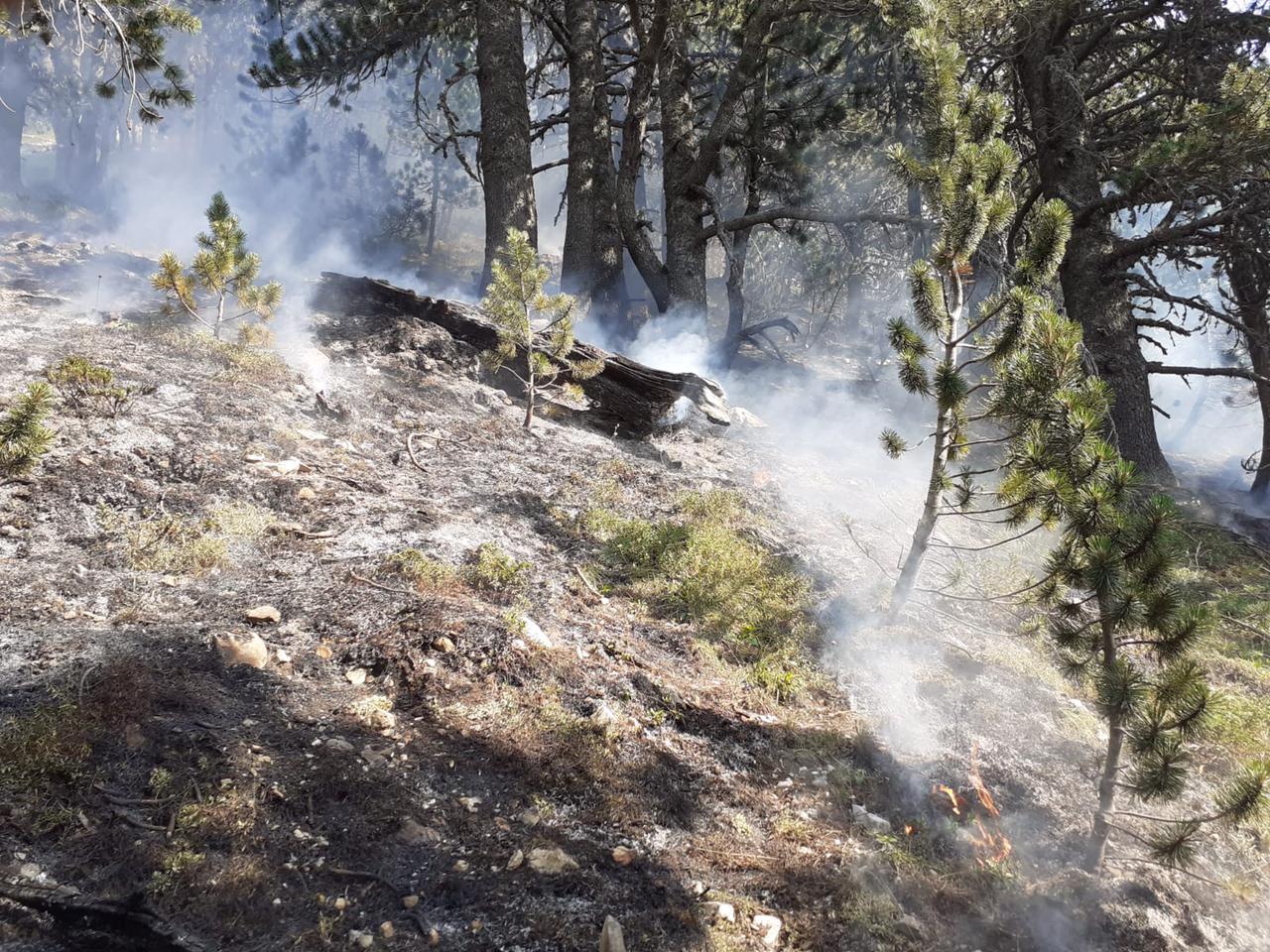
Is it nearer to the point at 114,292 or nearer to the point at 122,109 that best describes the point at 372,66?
the point at 114,292

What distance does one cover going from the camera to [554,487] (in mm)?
5816

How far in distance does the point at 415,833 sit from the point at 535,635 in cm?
135

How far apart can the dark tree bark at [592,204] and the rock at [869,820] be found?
9.12 meters

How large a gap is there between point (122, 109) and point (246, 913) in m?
42.9

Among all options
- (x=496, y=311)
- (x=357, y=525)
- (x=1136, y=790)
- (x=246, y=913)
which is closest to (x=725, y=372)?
(x=496, y=311)

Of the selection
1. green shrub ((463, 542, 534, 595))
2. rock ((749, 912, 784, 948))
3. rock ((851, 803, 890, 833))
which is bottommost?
rock ((749, 912, 784, 948))

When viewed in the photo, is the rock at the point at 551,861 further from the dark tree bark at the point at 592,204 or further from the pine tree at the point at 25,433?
the dark tree bark at the point at 592,204

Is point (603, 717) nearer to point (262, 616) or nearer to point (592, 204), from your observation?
point (262, 616)

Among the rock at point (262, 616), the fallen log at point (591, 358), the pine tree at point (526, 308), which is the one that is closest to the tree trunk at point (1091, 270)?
the fallen log at point (591, 358)

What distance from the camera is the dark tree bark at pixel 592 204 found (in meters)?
10.8

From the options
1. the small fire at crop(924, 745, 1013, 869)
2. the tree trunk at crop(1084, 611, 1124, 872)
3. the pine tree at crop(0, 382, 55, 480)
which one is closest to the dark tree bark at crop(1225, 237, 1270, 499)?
the tree trunk at crop(1084, 611, 1124, 872)

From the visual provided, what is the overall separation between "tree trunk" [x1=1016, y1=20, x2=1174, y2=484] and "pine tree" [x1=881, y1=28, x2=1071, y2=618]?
5435mm

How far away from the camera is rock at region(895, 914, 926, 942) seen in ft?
7.65

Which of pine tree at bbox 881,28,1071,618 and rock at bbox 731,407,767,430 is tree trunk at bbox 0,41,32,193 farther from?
pine tree at bbox 881,28,1071,618
